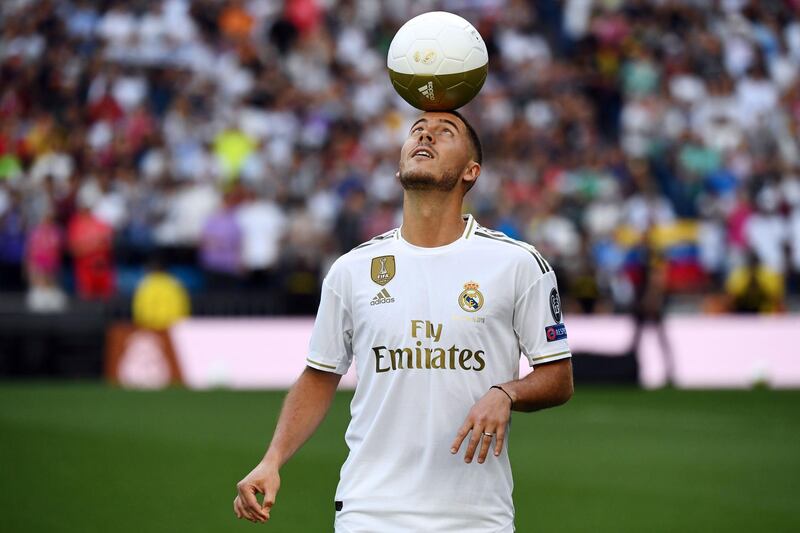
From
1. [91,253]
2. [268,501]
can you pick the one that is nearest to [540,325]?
[268,501]

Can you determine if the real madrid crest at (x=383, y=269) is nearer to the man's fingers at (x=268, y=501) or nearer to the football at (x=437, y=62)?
the football at (x=437, y=62)

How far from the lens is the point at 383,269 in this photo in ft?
15.2

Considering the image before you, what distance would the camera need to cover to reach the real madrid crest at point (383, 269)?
4.60m

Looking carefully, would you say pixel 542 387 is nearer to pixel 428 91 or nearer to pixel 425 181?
→ pixel 425 181

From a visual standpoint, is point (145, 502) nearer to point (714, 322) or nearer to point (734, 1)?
point (714, 322)

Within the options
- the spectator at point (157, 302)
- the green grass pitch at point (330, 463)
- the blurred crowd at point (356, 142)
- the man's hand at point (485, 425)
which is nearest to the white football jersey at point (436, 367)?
the man's hand at point (485, 425)

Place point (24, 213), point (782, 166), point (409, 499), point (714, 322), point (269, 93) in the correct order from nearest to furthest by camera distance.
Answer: point (409, 499) → point (714, 322) → point (24, 213) → point (782, 166) → point (269, 93)

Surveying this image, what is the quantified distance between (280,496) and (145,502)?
1.06 metres

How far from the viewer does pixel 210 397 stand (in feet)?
59.6

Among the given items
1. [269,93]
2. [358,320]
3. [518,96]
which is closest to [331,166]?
[269,93]

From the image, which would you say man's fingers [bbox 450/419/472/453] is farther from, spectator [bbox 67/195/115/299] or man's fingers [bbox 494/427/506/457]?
spectator [bbox 67/195/115/299]

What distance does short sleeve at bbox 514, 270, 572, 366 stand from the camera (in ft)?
14.7

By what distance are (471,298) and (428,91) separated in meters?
0.78

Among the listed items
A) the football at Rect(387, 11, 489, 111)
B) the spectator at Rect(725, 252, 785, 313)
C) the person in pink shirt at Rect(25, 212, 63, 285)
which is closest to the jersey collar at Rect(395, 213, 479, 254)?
the football at Rect(387, 11, 489, 111)
